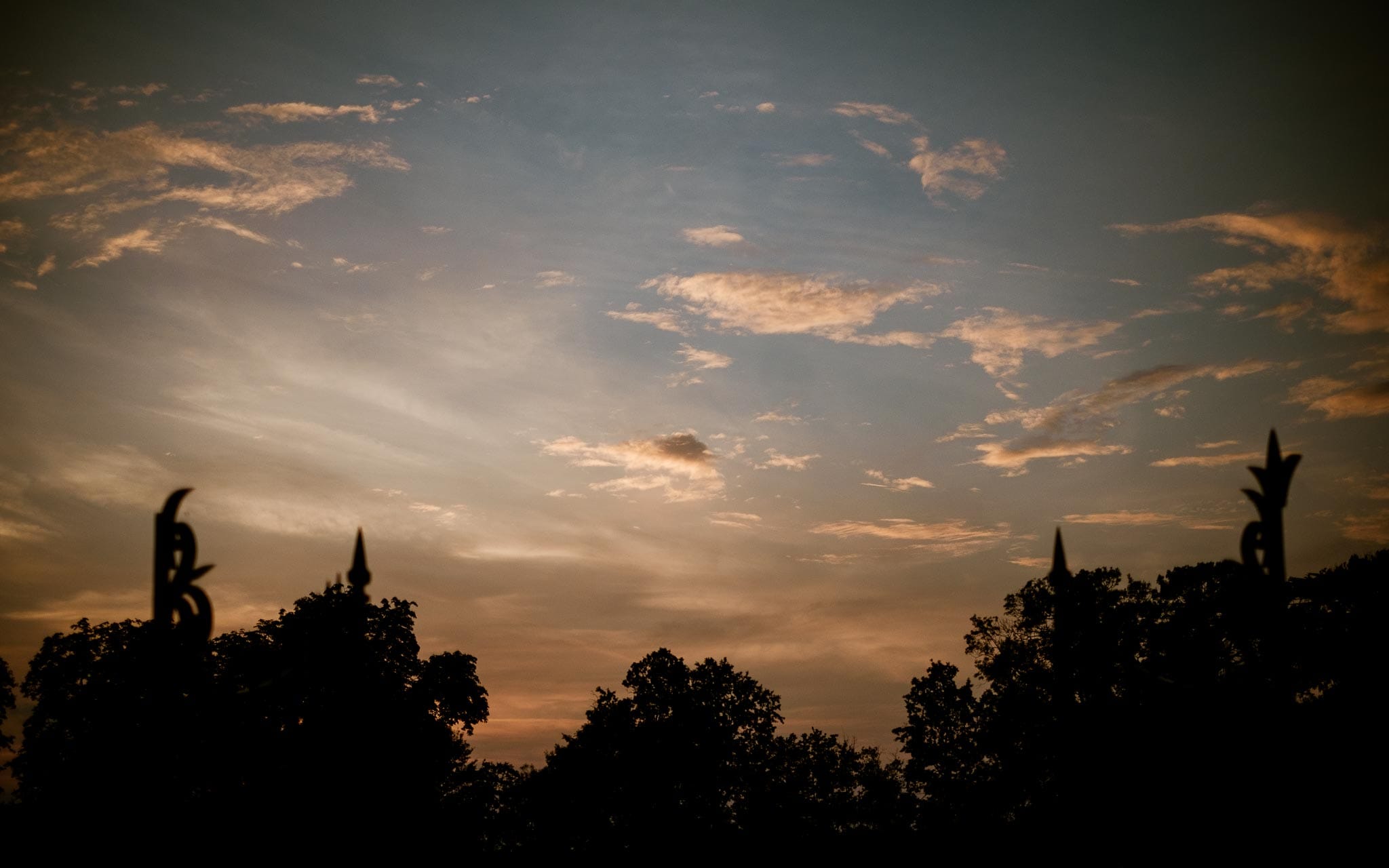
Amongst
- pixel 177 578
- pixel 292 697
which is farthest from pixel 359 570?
pixel 292 697

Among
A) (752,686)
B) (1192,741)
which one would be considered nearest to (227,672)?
(752,686)

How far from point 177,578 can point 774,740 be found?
6643 centimetres

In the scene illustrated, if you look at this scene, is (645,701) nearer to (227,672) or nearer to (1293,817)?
(227,672)

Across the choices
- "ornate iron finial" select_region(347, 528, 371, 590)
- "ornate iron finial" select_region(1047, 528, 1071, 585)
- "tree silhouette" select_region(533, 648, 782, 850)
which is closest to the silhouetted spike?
"ornate iron finial" select_region(1047, 528, 1071, 585)

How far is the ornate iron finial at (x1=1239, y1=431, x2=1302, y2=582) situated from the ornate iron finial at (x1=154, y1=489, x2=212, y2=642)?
8.97 meters

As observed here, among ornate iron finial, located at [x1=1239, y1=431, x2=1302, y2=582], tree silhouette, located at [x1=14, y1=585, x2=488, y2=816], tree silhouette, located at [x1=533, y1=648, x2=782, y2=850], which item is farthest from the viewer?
tree silhouette, located at [x1=533, y1=648, x2=782, y2=850]

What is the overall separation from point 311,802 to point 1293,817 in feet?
35.5

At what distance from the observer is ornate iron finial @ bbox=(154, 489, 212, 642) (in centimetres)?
802

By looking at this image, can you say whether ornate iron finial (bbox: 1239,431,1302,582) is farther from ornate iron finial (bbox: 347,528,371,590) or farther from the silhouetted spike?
ornate iron finial (bbox: 347,528,371,590)

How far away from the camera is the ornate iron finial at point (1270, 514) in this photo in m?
7.62

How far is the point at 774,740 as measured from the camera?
2751 inches

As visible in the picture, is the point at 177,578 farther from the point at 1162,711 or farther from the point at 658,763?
the point at 658,763

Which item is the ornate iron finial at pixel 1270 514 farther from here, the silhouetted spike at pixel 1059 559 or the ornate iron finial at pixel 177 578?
the ornate iron finial at pixel 177 578

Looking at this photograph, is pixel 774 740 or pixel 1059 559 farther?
pixel 774 740
